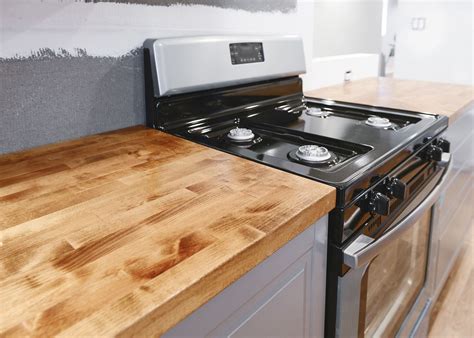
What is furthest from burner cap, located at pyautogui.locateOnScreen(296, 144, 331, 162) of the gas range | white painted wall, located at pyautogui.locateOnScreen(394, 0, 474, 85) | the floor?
white painted wall, located at pyautogui.locateOnScreen(394, 0, 474, 85)

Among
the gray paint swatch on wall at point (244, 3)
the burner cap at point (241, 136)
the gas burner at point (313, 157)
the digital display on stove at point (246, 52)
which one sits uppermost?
the gray paint swatch on wall at point (244, 3)

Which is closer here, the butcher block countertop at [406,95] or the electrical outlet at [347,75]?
the butcher block countertop at [406,95]

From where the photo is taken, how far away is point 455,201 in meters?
1.60

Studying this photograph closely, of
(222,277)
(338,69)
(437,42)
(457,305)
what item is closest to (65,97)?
(222,277)

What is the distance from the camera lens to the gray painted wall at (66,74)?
867 millimetres

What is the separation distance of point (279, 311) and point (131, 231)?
0.29m

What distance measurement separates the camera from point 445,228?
5.05 ft

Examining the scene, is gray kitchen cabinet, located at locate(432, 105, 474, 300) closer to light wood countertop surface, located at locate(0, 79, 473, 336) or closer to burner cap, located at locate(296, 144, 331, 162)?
burner cap, located at locate(296, 144, 331, 162)

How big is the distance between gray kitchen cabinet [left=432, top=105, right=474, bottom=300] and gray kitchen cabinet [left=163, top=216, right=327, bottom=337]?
2.34 ft

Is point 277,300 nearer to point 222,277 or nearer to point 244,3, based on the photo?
point 222,277

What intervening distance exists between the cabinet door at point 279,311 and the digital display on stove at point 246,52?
70 cm

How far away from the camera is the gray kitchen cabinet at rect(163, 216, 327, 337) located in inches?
21.2

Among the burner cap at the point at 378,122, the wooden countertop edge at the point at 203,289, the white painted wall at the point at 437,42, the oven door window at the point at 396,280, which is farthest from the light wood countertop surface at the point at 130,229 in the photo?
the white painted wall at the point at 437,42

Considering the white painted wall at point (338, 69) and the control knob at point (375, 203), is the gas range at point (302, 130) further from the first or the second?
the white painted wall at point (338, 69)
